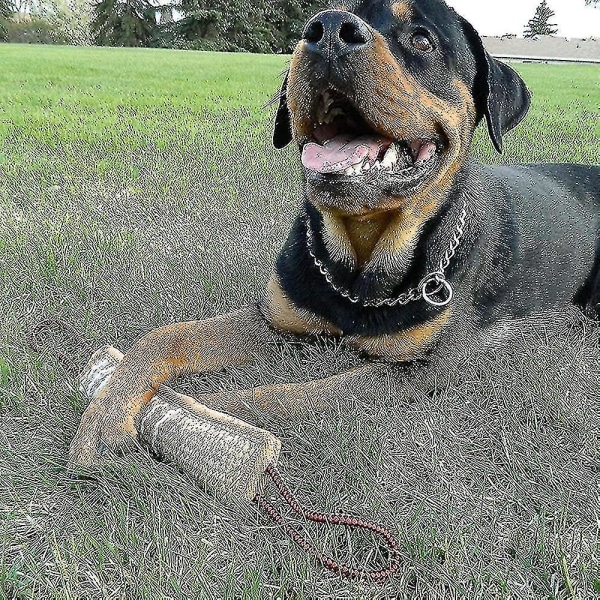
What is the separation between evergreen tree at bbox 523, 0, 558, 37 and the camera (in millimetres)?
86625

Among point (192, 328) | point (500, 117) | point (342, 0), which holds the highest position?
point (342, 0)

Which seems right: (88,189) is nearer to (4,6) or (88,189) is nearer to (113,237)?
(113,237)

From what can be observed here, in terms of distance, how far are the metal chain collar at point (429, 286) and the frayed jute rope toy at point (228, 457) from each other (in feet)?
2.75

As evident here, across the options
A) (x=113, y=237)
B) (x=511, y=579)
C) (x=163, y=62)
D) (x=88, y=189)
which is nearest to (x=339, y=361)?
(x=511, y=579)

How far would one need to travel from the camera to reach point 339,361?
291 centimetres

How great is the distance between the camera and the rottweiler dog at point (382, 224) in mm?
2336

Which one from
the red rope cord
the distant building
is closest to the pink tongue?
the red rope cord

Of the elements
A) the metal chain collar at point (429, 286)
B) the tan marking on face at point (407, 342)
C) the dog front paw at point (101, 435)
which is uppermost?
the metal chain collar at point (429, 286)

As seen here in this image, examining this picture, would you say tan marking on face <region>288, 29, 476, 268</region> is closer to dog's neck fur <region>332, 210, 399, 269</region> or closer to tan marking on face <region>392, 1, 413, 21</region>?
dog's neck fur <region>332, 210, 399, 269</region>

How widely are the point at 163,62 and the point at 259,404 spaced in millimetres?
20674

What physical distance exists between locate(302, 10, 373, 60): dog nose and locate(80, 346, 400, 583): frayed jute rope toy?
1366 millimetres

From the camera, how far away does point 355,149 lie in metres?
2.45

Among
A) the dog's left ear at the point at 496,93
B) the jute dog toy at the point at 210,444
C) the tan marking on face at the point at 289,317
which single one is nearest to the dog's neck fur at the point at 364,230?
the tan marking on face at the point at 289,317

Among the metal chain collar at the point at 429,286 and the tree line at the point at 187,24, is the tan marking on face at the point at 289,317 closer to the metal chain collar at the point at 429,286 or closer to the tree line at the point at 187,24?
the metal chain collar at the point at 429,286
